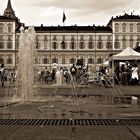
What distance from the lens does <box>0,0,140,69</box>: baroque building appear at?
9769cm

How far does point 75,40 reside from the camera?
327ft

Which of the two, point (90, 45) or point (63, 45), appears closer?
point (63, 45)

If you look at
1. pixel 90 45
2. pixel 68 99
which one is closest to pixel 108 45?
pixel 90 45

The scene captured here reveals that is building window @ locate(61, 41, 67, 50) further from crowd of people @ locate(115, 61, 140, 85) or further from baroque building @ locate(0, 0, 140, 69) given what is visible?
crowd of people @ locate(115, 61, 140, 85)

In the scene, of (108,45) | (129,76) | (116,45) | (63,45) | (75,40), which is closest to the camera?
(129,76)

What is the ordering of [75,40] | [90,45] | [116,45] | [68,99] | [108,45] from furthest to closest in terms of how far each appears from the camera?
1. [90,45]
2. [75,40]
3. [116,45]
4. [108,45]
5. [68,99]

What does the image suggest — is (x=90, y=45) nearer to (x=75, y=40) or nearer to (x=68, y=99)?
(x=75, y=40)

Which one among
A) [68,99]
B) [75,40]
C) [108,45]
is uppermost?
[75,40]

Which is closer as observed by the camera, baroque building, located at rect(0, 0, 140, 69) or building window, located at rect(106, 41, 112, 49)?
baroque building, located at rect(0, 0, 140, 69)

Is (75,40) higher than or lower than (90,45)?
higher

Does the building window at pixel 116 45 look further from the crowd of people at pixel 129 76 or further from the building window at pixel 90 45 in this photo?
the crowd of people at pixel 129 76

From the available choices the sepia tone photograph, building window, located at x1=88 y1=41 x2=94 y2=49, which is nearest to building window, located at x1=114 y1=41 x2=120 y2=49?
building window, located at x1=88 y1=41 x2=94 y2=49

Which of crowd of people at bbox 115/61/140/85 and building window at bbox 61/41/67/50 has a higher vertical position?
building window at bbox 61/41/67/50

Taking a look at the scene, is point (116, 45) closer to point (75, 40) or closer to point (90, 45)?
point (90, 45)
